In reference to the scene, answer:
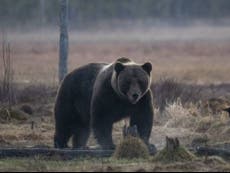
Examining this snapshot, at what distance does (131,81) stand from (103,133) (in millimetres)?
886

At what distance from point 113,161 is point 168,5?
6527 cm

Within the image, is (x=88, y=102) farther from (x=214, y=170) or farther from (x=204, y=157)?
(x=214, y=170)

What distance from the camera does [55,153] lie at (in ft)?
38.4

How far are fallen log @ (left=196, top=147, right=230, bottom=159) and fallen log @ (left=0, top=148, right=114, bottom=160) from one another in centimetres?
121

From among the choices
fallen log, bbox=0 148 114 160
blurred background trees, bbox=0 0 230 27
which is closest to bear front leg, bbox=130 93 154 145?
fallen log, bbox=0 148 114 160

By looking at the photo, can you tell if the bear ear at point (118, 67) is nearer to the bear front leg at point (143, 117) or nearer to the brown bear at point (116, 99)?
the brown bear at point (116, 99)

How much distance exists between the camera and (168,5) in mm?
75812

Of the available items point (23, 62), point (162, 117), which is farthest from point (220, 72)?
point (162, 117)

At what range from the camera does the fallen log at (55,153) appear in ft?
38.5

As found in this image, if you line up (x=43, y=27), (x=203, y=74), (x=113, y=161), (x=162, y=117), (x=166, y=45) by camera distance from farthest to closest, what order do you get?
(x=43, y=27) < (x=166, y=45) < (x=203, y=74) < (x=162, y=117) < (x=113, y=161)

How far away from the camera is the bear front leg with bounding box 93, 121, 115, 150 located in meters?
13.1

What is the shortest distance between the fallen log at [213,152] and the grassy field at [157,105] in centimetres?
68

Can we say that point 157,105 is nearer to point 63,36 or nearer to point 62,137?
point 63,36

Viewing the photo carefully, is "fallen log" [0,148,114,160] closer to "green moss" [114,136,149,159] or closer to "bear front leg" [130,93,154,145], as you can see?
"green moss" [114,136,149,159]
